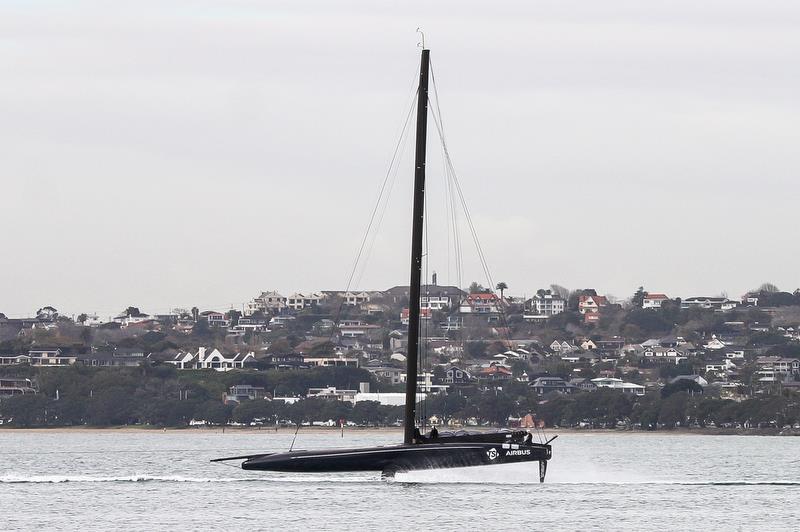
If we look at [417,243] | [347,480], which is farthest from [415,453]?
[347,480]

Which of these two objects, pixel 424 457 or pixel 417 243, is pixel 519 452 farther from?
pixel 417 243

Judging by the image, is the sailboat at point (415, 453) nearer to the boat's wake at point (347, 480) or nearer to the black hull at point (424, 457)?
the black hull at point (424, 457)

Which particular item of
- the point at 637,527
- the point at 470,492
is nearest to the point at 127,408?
the point at 470,492

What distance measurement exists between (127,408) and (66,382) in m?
11.4

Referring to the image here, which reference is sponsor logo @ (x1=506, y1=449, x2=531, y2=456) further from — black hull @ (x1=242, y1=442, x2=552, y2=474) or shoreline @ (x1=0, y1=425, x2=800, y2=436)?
shoreline @ (x1=0, y1=425, x2=800, y2=436)

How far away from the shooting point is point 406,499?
189 ft

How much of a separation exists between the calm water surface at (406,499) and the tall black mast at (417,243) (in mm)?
2633

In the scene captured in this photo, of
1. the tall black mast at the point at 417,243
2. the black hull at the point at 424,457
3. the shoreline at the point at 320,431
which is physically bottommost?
the shoreline at the point at 320,431

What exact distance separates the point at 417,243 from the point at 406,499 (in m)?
8.24

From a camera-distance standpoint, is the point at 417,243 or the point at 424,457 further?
the point at 417,243

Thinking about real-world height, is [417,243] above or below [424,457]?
above

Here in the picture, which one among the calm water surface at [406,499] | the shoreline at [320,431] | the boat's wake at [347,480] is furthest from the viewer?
the shoreline at [320,431]

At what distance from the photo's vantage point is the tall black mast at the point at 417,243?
186 feet

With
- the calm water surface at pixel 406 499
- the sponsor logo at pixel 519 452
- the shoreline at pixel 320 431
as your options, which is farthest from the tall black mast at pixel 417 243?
the shoreline at pixel 320 431
